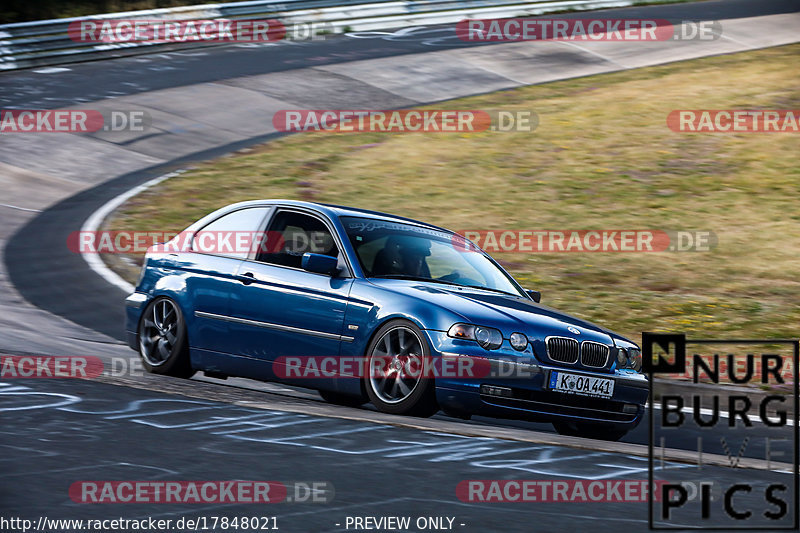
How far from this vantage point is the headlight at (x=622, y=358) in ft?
27.8

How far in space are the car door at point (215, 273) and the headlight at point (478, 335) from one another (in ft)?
6.61

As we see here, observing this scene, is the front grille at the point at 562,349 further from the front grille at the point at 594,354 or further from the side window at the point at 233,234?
the side window at the point at 233,234

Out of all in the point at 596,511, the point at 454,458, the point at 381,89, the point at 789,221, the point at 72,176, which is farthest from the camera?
the point at 381,89

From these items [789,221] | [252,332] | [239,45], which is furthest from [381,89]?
[252,332]

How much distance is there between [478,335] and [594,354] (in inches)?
35.1

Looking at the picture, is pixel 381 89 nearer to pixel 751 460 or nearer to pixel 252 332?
pixel 252 332

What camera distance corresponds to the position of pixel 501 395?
26.0 feet

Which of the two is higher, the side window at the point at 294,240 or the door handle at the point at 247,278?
the side window at the point at 294,240

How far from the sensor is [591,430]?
8.47 metres

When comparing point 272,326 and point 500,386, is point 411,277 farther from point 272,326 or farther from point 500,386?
point 500,386

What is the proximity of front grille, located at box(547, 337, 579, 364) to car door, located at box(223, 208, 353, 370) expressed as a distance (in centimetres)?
145

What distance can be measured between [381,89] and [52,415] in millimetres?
19982

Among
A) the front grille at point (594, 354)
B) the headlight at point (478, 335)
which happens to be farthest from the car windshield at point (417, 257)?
the front grille at point (594, 354)

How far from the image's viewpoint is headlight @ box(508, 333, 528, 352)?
7953 millimetres
